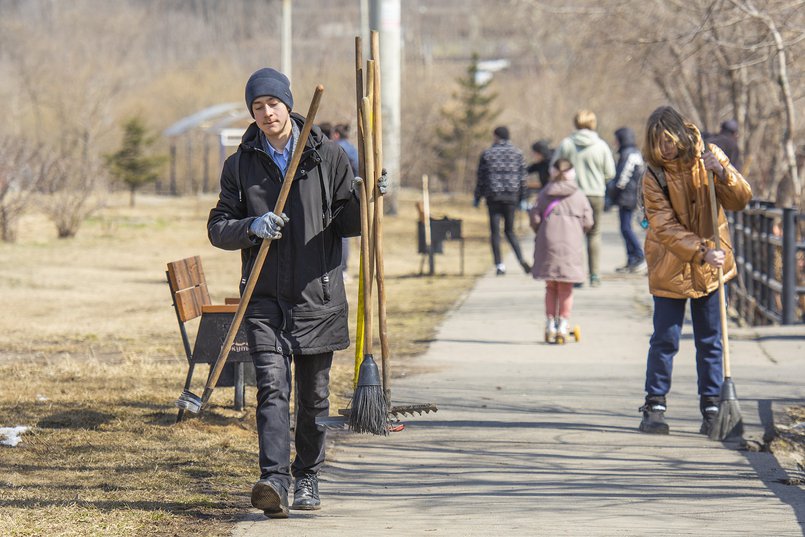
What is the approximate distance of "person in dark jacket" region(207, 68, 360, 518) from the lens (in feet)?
18.3

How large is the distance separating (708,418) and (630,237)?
388 inches

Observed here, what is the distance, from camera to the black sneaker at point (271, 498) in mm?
5469

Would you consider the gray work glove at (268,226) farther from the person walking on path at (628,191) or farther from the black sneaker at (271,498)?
the person walking on path at (628,191)

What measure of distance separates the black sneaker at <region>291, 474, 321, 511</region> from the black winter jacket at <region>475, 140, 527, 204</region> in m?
11.3

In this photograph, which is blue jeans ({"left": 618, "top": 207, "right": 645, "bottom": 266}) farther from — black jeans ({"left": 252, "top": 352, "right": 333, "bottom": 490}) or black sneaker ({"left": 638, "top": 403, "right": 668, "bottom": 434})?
black jeans ({"left": 252, "top": 352, "right": 333, "bottom": 490})

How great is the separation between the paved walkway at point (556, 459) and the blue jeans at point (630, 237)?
18.9 feet

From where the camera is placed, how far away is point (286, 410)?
5.68 m

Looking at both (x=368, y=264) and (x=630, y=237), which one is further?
(x=630, y=237)

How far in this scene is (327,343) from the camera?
18.6 feet

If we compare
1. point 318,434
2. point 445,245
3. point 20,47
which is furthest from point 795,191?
point 20,47

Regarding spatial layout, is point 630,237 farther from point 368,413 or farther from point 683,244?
point 368,413

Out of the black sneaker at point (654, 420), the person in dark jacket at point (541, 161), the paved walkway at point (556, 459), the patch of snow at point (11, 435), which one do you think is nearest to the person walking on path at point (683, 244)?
the black sneaker at point (654, 420)

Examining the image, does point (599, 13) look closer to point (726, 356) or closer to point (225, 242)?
point (726, 356)

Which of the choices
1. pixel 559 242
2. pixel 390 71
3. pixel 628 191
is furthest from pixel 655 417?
pixel 390 71
